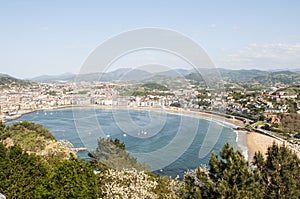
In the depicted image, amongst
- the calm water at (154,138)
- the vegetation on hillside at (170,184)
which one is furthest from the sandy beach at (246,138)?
the vegetation on hillside at (170,184)

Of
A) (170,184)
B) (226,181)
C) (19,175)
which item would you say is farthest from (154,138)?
(226,181)

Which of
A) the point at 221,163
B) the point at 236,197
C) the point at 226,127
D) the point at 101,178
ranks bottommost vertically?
the point at 226,127

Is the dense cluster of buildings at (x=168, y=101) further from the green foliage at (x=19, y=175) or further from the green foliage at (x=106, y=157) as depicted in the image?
the green foliage at (x=19, y=175)

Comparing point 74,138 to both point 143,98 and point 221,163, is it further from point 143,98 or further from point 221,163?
point 221,163

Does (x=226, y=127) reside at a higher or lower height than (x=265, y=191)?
lower

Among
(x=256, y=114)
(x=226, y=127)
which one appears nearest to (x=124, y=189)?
(x=226, y=127)

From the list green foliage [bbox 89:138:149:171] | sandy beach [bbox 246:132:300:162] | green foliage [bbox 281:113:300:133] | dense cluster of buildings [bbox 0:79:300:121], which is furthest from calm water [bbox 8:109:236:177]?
green foliage [bbox 281:113:300:133]
